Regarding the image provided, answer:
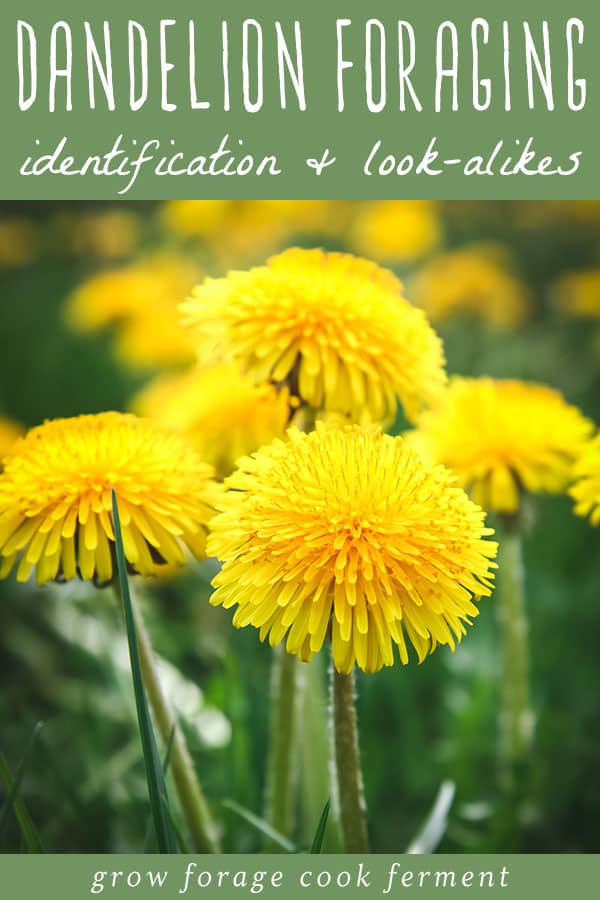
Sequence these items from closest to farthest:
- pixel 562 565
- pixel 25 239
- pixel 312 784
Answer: pixel 312 784
pixel 562 565
pixel 25 239

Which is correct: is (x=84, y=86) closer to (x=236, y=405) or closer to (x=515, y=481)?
(x=236, y=405)

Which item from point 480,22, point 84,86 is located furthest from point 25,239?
point 480,22

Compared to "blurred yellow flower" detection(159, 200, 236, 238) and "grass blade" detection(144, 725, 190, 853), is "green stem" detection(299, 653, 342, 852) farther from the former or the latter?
"blurred yellow flower" detection(159, 200, 236, 238)

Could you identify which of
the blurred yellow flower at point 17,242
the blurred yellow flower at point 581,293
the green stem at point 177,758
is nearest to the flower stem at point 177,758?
the green stem at point 177,758

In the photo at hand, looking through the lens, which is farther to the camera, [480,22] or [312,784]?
[480,22]
